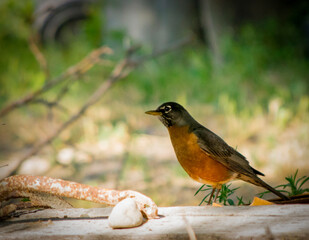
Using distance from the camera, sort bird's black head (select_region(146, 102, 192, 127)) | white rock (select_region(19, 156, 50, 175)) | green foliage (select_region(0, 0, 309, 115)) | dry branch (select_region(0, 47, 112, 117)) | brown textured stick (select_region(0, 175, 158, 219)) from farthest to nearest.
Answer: green foliage (select_region(0, 0, 309, 115))
white rock (select_region(19, 156, 50, 175))
dry branch (select_region(0, 47, 112, 117))
bird's black head (select_region(146, 102, 192, 127))
brown textured stick (select_region(0, 175, 158, 219))

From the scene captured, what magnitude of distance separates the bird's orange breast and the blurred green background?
1.21 meters

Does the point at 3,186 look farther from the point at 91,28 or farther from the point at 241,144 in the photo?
the point at 91,28

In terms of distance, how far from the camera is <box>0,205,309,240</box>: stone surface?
1122 mm

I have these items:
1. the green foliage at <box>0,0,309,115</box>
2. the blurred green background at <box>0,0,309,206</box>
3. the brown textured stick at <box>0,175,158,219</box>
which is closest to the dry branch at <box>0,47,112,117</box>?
the blurred green background at <box>0,0,309,206</box>

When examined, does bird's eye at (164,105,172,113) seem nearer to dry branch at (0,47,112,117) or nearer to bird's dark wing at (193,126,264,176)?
bird's dark wing at (193,126,264,176)

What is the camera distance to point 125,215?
1192 mm

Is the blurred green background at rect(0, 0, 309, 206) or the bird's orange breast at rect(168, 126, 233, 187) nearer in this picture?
the bird's orange breast at rect(168, 126, 233, 187)

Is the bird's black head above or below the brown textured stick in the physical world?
above

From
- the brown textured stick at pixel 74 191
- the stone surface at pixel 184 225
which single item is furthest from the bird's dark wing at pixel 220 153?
the brown textured stick at pixel 74 191

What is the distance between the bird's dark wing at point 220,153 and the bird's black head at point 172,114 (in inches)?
2.9

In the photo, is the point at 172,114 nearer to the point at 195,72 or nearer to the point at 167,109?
the point at 167,109

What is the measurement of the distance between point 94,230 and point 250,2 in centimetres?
658

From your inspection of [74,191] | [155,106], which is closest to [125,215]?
[74,191]

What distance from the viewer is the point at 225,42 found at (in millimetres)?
6180
